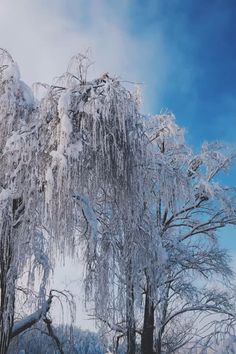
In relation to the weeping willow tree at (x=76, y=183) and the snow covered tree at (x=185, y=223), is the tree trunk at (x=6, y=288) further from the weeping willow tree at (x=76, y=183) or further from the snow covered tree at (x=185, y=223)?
the snow covered tree at (x=185, y=223)

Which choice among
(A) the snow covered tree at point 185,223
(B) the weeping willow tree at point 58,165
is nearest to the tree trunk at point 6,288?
(B) the weeping willow tree at point 58,165

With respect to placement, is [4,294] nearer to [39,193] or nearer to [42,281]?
[42,281]

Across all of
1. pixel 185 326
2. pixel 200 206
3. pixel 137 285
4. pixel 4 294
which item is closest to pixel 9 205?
pixel 4 294

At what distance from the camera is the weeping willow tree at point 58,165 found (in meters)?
4.45

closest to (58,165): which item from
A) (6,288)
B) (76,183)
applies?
(76,183)

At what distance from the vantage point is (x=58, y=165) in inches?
171

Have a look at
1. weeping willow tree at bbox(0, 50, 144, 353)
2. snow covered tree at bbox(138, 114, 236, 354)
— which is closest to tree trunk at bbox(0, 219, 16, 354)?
weeping willow tree at bbox(0, 50, 144, 353)

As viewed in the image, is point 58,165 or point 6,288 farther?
point 6,288

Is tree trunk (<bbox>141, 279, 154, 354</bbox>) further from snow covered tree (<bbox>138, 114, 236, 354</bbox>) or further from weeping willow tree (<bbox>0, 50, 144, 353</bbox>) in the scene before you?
weeping willow tree (<bbox>0, 50, 144, 353</bbox>)

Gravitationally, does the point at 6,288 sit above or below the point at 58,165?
below

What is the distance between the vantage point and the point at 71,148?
14.7 ft

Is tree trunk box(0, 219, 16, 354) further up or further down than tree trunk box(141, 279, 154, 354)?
further down

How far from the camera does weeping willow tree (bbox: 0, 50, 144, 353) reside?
4.45m

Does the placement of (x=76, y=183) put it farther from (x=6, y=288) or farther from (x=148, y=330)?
(x=148, y=330)
